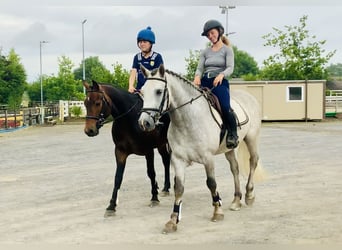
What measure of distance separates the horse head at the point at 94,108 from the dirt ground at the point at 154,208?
50.5 inches

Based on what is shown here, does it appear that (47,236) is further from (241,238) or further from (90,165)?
(90,165)

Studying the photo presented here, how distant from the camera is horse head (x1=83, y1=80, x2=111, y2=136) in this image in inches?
236

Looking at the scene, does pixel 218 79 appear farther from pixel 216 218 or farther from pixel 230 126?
pixel 216 218

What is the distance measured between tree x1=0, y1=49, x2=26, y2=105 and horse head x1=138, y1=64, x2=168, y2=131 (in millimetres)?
38577

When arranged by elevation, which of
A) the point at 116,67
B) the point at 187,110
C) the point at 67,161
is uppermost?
the point at 116,67

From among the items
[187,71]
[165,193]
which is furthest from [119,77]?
[165,193]

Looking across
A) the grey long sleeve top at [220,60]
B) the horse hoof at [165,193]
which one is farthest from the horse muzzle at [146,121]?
the horse hoof at [165,193]

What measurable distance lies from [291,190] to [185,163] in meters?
2.97

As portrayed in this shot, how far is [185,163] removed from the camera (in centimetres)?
564

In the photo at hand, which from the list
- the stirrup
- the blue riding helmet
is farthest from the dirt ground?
the blue riding helmet

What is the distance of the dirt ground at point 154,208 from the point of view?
5.24 m

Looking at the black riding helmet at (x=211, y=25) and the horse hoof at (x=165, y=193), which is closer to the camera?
the black riding helmet at (x=211, y=25)

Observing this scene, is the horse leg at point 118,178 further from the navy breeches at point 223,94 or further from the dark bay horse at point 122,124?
the navy breeches at point 223,94

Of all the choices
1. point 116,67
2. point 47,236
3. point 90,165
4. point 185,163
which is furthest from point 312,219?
point 116,67
